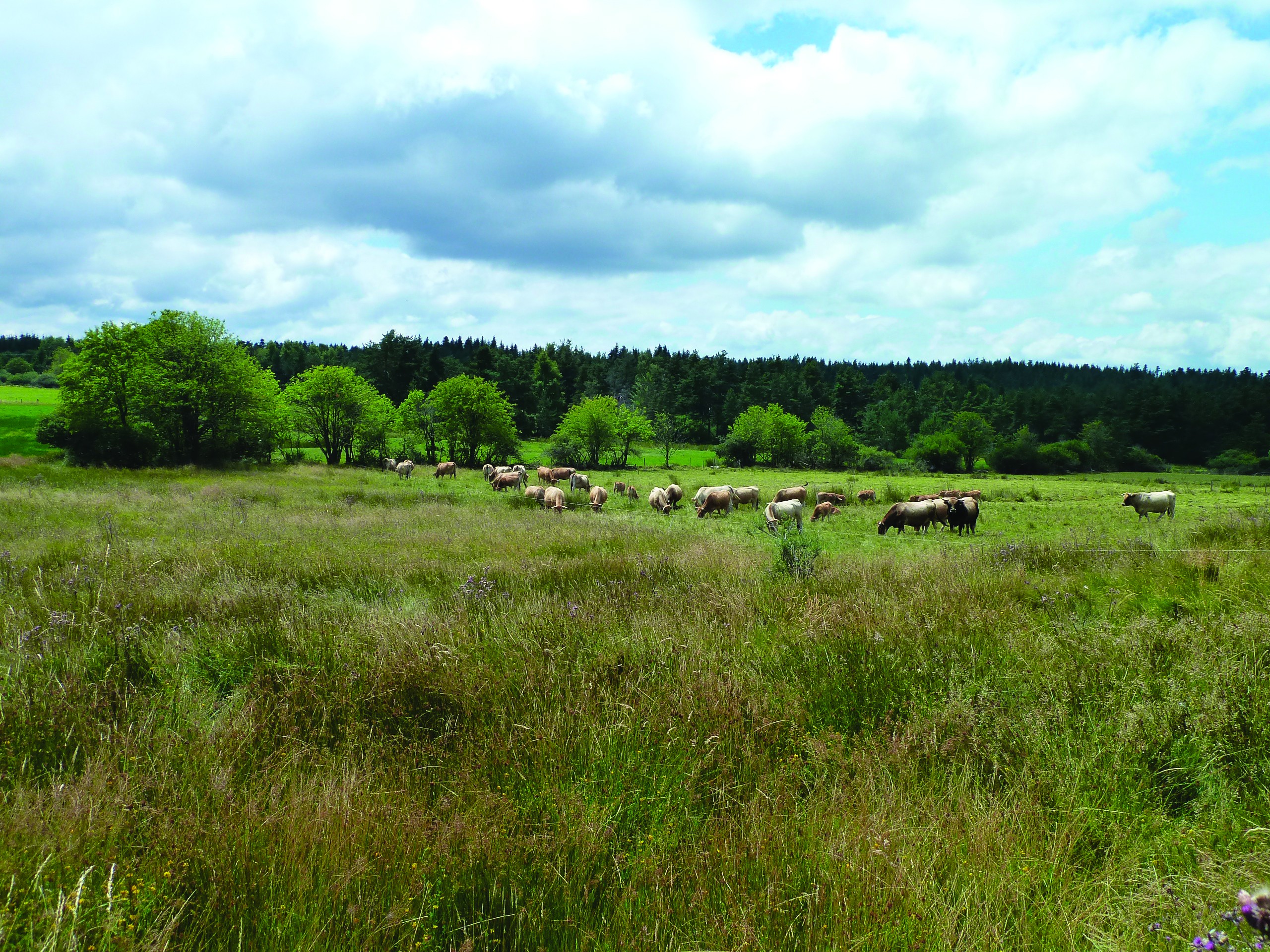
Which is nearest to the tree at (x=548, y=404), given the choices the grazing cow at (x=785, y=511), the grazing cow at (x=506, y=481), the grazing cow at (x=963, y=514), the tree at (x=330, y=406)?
the tree at (x=330, y=406)

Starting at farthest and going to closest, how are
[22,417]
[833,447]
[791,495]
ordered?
1. [833,447]
2. [22,417]
3. [791,495]

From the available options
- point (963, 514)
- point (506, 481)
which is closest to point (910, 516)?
point (963, 514)

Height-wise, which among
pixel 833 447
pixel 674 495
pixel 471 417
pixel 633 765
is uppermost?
pixel 471 417

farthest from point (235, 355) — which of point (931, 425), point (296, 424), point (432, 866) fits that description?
point (931, 425)

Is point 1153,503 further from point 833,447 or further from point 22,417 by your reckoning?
Result: point 22,417

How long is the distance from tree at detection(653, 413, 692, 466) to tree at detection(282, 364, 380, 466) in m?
36.7

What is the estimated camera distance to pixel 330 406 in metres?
59.3

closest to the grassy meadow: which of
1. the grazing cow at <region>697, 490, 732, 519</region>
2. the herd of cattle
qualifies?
the herd of cattle

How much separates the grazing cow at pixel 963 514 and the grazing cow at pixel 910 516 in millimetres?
915

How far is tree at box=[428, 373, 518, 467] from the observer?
219 ft

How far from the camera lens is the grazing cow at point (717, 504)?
27312mm

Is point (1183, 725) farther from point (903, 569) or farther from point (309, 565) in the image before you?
point (309, 565)

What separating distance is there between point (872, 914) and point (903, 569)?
7.51 metres

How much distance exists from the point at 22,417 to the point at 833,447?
98020 millimetres
